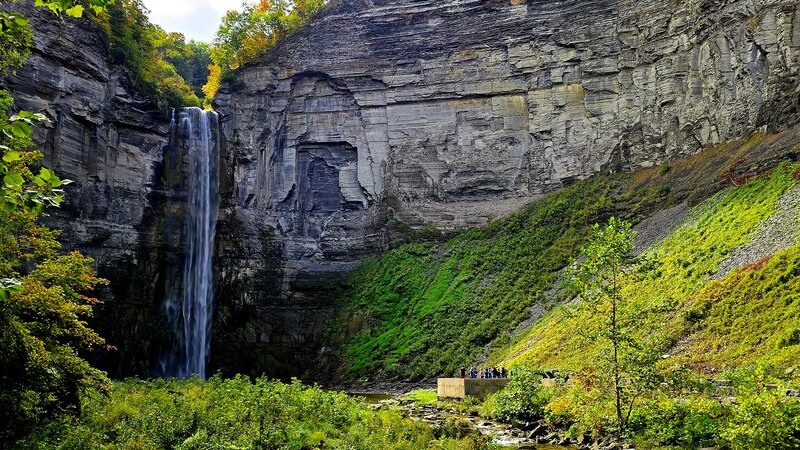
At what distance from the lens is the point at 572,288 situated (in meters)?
36.9

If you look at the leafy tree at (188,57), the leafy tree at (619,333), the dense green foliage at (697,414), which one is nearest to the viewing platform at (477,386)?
the dense green foliage at (697,414)

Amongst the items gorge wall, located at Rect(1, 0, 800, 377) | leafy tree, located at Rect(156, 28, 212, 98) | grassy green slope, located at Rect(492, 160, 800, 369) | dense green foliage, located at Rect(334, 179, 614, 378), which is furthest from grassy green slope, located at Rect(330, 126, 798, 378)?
leafy tree, located at Rect(156, 28, 212, 98)

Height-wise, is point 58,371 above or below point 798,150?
below

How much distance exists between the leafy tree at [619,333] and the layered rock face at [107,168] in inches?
1263

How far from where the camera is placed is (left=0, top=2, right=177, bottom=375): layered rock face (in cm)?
3766

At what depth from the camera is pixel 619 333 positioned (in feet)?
53.1

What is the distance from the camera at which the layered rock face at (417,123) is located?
149 ft

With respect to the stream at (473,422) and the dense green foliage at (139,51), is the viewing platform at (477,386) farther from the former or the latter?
the dense green foliage at (139,51)

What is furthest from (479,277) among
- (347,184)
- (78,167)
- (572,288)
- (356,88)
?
(78,167)

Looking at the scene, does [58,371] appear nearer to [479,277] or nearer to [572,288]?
[572,288]

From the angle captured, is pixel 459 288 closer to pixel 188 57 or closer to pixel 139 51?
→ pixel 139 51

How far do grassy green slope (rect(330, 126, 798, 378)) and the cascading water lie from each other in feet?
30.7

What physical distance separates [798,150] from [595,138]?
16443 millimetres

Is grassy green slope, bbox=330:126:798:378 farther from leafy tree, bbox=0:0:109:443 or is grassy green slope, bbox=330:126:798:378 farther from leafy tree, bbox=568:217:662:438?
leafy tree, bbox=0:0:109:443
